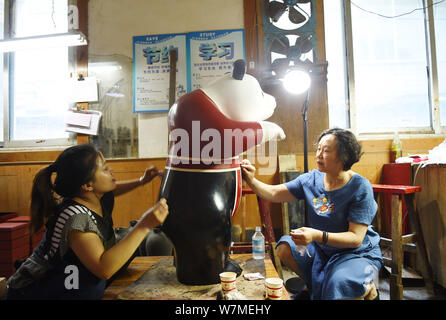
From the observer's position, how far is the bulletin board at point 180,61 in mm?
2801

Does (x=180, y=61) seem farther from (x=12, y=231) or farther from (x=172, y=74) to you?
(x=12, y=231)

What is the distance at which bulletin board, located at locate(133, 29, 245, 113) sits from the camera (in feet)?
9.19

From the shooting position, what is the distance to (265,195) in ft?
5.14

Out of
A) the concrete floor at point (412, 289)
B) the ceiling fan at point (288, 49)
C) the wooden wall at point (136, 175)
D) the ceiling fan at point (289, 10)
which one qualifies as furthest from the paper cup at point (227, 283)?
the ceiling fan at point (289, 10)

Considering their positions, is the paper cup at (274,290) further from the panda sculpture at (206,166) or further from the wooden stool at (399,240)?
the wooden stool at (399,240)

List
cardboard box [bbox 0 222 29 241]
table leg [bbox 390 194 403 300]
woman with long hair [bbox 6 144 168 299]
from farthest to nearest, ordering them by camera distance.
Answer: cardboard box [bbox 0 222 29 241] < table leg [bbox 390 194 403 300] < woman with long hair [bbox 6 144 168 299]

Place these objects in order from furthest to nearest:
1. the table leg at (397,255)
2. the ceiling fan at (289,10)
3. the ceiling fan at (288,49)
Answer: the ceiling fan at (289,10) < the ceiling fan at (288,49) < the table leg at (397,255)

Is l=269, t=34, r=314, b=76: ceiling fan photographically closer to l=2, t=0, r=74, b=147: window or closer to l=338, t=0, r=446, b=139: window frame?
l=338, t=0, r=446, b=139: window frame

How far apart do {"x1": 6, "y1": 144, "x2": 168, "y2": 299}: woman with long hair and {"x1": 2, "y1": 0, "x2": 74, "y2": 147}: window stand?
2.49 m

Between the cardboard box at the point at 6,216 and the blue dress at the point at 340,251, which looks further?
the cardboard box at the point at 6,216

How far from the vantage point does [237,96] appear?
1109mm

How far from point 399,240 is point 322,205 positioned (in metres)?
0.76

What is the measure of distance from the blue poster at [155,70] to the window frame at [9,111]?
0.72 meters

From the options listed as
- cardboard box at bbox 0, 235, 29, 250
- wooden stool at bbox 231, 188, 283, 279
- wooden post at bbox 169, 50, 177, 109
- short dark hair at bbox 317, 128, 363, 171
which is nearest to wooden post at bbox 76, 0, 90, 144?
wooden post at bbox 169, 50, 177, 109
